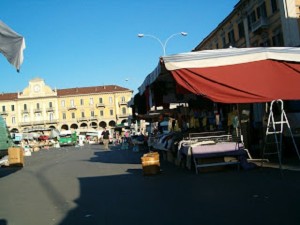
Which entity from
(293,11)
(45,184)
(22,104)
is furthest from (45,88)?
(45,184)

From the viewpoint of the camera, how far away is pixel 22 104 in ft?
352

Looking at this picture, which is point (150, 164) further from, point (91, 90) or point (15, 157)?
point (91, 90)

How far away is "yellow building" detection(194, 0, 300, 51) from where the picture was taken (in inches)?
1272

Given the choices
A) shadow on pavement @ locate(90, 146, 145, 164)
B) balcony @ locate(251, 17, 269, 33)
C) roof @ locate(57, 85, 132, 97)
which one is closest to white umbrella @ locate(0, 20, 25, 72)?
shadow on pavement @ locate(90, 146, 145, 164)

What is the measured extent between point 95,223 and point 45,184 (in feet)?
18.9

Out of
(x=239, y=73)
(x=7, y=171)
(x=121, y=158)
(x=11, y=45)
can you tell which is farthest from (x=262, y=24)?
(x=11, y=45)

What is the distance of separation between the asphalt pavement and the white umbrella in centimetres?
249

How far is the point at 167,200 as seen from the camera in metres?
7.02

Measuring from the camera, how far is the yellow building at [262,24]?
32.3m

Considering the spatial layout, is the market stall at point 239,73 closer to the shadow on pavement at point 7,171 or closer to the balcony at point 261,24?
the shadow on pavement at point 7,171

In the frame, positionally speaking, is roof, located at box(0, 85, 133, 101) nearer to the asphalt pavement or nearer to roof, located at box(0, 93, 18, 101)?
roof, located at box(0, 93, 18, 101)

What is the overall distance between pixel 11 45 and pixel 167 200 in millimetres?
3669

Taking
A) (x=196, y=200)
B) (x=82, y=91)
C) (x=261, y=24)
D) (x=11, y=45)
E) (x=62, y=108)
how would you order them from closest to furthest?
(x=11, y=45) → (x=196, y=200) → (x=261, y=24) → (x=62, y=108) → (x=82, y=91)

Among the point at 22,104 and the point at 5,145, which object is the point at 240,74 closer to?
the point at 5,145
